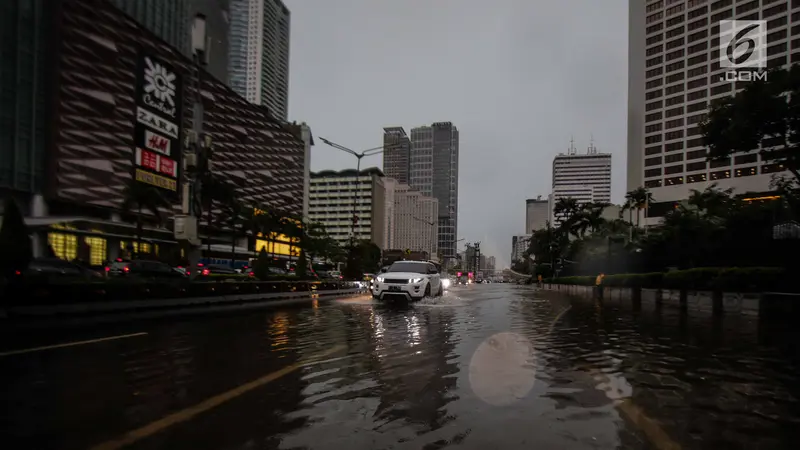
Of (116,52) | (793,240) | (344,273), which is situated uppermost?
(116,52)

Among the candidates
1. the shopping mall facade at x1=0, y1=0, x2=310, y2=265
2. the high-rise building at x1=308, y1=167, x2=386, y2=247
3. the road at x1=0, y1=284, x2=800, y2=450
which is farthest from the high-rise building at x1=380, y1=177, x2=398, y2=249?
the road at x1=0, y1=284, x2=800, y2=450

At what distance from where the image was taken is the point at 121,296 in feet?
54.7

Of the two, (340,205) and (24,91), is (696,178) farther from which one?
(24,91)

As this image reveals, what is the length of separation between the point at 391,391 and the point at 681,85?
133m

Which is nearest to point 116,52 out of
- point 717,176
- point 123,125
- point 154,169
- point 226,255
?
point 123,125

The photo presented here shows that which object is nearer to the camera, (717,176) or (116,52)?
(116,52)

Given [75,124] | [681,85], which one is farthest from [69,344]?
[681,85]

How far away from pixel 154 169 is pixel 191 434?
2392 cm

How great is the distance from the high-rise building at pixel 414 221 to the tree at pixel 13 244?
138127 millimetres

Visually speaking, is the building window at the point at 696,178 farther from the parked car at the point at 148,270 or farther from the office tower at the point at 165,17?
the parked car at the point at 148,270

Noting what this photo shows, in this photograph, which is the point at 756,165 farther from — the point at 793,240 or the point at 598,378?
the point at 598,378

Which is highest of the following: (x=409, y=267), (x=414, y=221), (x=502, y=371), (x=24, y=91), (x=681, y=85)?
(x=681, y=85)

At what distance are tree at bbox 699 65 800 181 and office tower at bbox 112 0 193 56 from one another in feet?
229

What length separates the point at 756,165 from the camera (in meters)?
106
